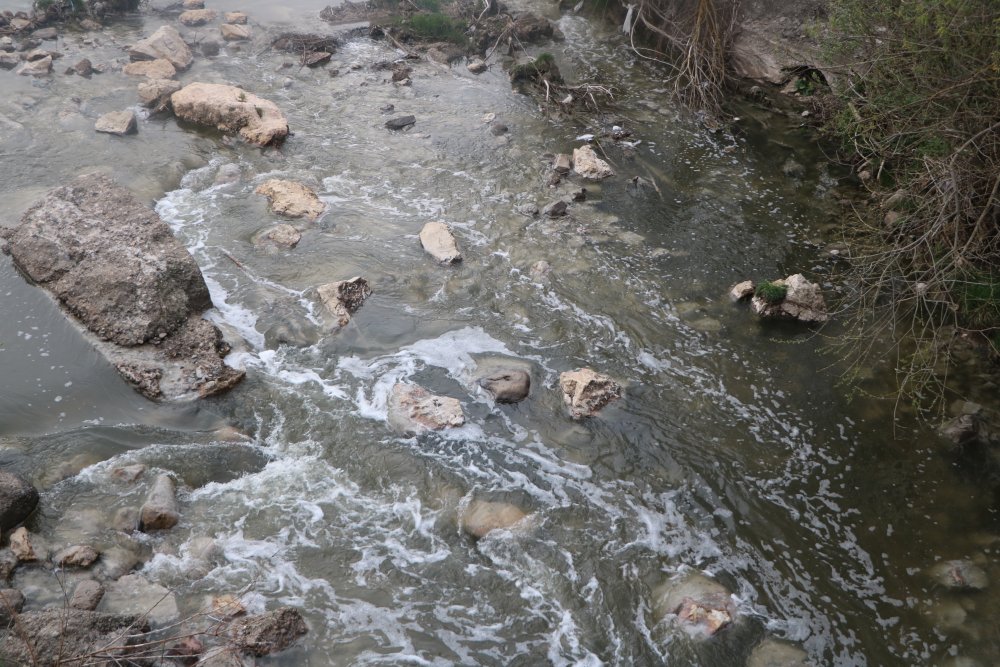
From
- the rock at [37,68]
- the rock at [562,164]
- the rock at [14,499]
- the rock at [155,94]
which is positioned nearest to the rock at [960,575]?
the rock at [562,164]

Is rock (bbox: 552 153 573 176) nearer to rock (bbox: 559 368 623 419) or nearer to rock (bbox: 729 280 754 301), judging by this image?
A: rock (bbox: 729 280 754 301)

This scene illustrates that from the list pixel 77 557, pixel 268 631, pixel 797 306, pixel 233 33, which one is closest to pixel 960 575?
pixel 797 306

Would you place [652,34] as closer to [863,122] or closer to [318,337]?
[863,122]

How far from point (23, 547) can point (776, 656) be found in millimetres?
5847

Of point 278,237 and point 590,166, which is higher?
point 590,166

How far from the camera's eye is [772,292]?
8727 millimetres

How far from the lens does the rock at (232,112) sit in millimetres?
11891

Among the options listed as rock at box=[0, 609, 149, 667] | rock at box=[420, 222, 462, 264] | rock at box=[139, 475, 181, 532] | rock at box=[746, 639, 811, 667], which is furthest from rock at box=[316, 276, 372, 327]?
rock at box=[746, 639, 811, 667]

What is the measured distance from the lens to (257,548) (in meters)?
5.99

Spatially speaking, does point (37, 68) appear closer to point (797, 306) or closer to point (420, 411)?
point (420, 411)

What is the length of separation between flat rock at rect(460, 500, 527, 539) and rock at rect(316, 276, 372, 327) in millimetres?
3011

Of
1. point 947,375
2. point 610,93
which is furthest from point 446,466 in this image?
point 610,93

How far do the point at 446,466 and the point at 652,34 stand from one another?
13.0 meters

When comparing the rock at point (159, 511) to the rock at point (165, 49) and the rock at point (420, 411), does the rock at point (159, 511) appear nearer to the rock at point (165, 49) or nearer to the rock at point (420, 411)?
the rock at point (420, 411)
